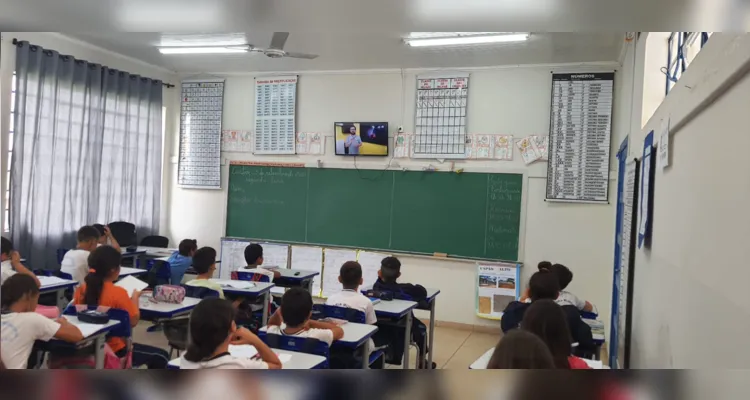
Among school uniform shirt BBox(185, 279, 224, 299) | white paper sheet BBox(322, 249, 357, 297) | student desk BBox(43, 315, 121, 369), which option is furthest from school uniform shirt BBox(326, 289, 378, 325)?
white paper sheet BBox(322, 249, 357, 297)

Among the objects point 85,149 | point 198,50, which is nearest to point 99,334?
point 198,50

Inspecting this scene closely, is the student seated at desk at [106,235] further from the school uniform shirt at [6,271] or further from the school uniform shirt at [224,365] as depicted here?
the school uniform shirt at [6,271]

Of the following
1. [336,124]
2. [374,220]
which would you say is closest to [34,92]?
[336,124]

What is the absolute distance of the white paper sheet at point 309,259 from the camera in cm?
576

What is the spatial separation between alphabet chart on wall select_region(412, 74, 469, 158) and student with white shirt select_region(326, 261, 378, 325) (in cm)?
254

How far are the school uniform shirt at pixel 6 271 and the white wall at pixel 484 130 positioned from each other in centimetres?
475

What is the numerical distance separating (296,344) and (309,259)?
3.59 m

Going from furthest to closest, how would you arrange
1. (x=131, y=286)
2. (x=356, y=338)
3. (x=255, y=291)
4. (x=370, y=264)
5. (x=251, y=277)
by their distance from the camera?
(x=370, y=264)
(x=251, y=277)
(x=255, y=291)
(x=131, y=286)
(x=356, y=338)

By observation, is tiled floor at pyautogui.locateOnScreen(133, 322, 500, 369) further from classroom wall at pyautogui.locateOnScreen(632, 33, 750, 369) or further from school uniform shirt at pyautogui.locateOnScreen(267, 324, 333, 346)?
classroom wall at pyautogui.locateOnScreen(632, 33, 750, 369)

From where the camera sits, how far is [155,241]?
5691 mm

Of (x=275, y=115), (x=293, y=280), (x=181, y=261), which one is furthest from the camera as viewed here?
(x=275, y=115)

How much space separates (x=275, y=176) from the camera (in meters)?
5.98

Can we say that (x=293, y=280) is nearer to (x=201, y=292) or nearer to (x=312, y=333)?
(x=201, y=292)

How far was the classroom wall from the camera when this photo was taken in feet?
3.06
